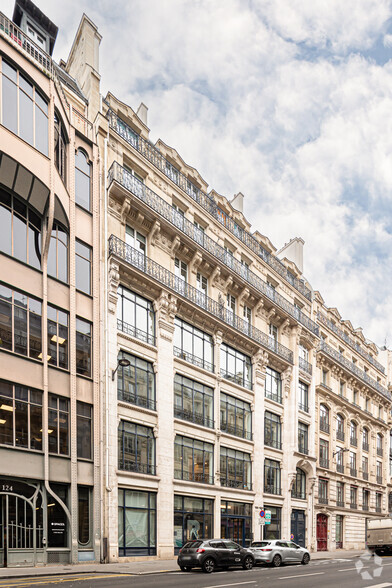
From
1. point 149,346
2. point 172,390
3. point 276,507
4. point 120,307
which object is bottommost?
point 276,507

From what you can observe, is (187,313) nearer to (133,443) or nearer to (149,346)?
(149,346)

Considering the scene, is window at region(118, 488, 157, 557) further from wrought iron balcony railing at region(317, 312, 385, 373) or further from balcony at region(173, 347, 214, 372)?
wrought iron balcony railing at region(317, 312, 385, 373)

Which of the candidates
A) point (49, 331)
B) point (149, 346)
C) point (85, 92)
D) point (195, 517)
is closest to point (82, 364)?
point (49, 331)

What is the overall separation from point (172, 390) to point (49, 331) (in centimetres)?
901

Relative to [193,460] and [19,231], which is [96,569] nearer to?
[193,460]

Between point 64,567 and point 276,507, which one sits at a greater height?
point 64,567

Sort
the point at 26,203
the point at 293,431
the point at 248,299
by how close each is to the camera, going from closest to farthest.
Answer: the point at 26,203 < the point at 248,299 < the point at 293,431

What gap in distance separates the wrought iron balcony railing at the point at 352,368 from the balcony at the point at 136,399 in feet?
78.9

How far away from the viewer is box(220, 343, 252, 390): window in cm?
3812

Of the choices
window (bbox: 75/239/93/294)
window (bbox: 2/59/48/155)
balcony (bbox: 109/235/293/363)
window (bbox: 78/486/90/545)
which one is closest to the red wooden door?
balcony (bbox: 109/235/293/363)

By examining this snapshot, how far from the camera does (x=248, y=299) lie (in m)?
41.6

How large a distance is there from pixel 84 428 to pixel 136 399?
384 cm

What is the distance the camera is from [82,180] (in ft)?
96.4

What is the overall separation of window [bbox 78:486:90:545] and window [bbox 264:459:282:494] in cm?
1727
